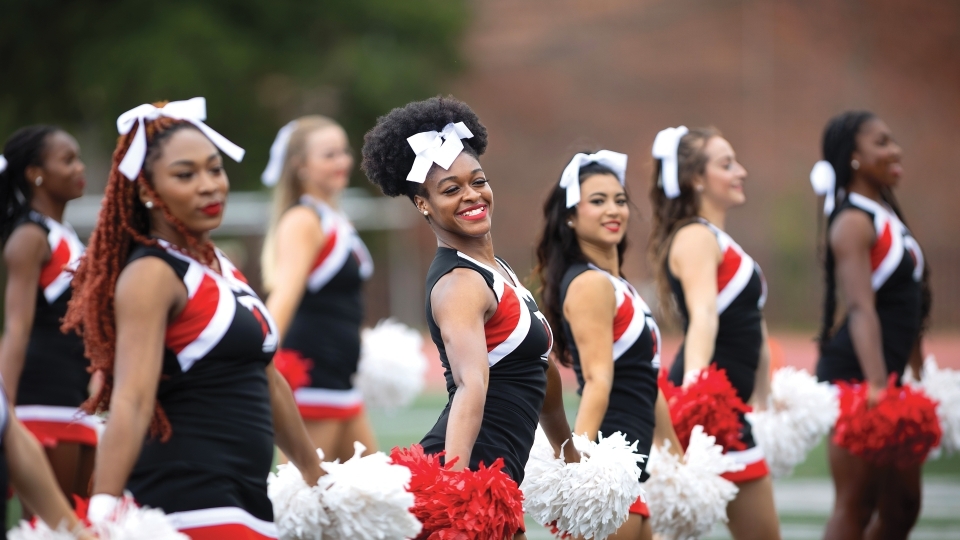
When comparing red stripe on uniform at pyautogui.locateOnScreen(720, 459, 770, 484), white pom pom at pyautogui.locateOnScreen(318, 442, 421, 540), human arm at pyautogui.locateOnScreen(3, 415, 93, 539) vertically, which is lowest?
red stripe on uniform at pyautogui.locateOnScreen(720, 459, 770, 484)

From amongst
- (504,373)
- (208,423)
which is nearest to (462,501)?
→ (504,373)

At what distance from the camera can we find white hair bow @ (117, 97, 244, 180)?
2973 millimetres

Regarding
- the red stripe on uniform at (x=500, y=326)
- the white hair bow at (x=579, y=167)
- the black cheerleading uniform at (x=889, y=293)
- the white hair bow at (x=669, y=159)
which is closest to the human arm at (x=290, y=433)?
the red stripe on uniform at (x=500, y=326)

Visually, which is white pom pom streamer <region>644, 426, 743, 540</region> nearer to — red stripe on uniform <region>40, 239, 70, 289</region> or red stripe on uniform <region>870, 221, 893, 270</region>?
red stripe on uniform <region>870, 221, 893, 270</region>

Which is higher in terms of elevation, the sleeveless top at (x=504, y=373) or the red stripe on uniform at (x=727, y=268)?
the red stripe on uniform at (x=727, y=268)

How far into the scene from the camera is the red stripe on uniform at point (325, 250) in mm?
5719

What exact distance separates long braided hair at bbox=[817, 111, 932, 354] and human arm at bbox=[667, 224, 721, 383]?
1034 millimetres

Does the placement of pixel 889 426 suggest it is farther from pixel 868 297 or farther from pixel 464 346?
pixel 464 346

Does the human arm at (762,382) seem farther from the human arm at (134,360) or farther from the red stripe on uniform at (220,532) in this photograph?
the human arm at (134,360)

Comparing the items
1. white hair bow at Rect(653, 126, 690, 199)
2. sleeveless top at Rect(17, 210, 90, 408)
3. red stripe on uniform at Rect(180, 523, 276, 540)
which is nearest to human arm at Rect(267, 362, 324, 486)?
red stripe on uniform at Rect(180, 523, 276, 540)

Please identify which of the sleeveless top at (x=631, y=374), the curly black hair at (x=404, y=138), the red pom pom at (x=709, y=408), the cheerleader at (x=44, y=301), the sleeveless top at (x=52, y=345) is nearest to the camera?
the curly black hair at (x=404, y=138)

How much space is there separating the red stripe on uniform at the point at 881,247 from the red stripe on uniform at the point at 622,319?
1887 millimetres

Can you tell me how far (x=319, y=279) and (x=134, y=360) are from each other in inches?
118

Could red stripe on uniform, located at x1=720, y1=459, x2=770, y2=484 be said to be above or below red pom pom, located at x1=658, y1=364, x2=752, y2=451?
below
